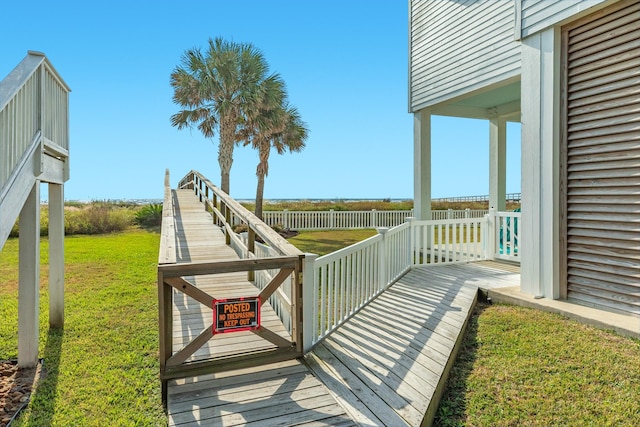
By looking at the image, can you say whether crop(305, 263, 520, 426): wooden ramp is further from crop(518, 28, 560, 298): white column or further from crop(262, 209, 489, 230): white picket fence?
crop(262, 209, 489, 230): white picket fence

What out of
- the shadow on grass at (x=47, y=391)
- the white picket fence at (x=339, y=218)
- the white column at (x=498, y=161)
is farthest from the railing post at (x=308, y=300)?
the white picket fence at (x=339, y=218)

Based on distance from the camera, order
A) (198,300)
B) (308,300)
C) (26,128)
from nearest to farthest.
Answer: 1. (198,300)
2. (308,300)
3. (26,128)

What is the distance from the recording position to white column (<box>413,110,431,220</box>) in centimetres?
857

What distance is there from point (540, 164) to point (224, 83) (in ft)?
39.1

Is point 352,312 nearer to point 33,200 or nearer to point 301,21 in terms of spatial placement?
point 33,200

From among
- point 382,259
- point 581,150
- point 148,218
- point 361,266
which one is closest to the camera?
point 581,150

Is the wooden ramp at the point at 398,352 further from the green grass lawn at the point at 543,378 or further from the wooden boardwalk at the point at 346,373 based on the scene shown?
the green grass lawn at the point at 543,378

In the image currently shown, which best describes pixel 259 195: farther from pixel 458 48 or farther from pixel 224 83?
pixel 458 48

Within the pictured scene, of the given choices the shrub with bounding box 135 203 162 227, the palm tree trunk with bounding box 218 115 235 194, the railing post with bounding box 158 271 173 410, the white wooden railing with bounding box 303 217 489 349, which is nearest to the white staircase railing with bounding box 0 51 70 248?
the railing post with bounding box 158 271 173 410

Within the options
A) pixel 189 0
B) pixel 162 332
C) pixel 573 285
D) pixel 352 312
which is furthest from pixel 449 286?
pixel 189 0

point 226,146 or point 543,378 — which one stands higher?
point 226,146

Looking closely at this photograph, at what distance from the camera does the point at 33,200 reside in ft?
12.0

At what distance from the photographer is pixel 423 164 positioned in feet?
28.2

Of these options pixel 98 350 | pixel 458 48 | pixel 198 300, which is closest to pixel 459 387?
pixel 198 300
